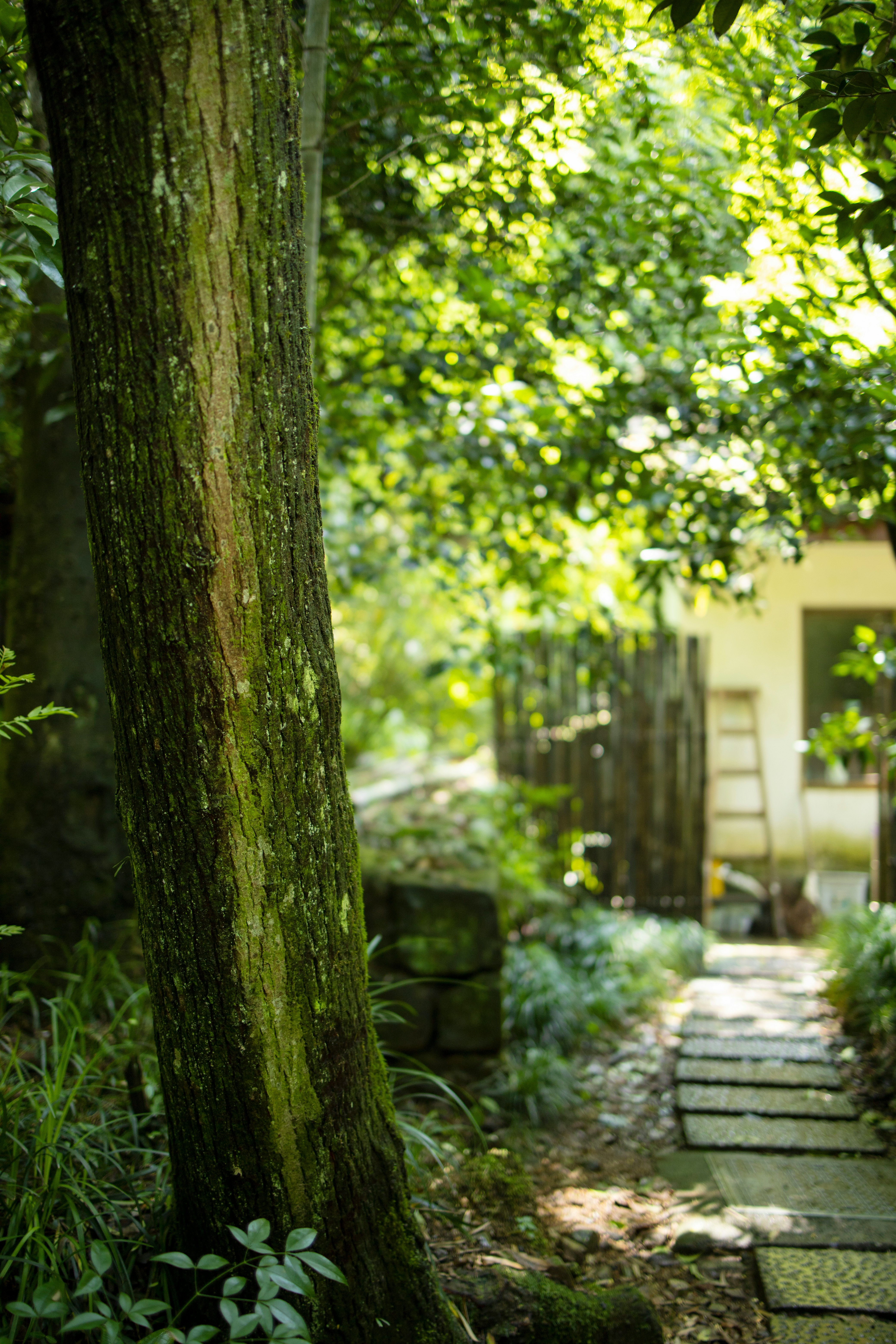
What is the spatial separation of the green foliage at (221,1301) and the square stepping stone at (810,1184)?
179cm

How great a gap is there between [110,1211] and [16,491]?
2.72m

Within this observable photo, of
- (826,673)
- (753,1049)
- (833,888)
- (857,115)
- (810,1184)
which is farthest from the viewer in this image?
(826,673)

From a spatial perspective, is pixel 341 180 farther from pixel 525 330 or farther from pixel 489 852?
pixel 489 852

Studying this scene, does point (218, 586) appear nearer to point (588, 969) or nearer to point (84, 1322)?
point (84, 1322)

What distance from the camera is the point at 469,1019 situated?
348 centimetres

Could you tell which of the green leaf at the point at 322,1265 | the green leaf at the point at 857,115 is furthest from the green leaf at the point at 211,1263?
the green leaf at the point at 857,115

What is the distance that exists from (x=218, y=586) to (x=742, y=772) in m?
7.09

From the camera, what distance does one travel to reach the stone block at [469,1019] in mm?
3471

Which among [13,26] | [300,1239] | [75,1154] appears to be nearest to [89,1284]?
[300,1239]

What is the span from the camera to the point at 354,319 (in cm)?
396

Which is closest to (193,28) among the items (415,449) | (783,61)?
(783,61)

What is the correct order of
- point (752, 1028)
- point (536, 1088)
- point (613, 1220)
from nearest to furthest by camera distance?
1. point (613, 1220)
2. point (536, 1088)
3. point (752, 1028)

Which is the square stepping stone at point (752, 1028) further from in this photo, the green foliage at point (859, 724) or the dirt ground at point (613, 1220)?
the green foliage at point (859, 724)

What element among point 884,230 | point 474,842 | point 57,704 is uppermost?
point 884,230
